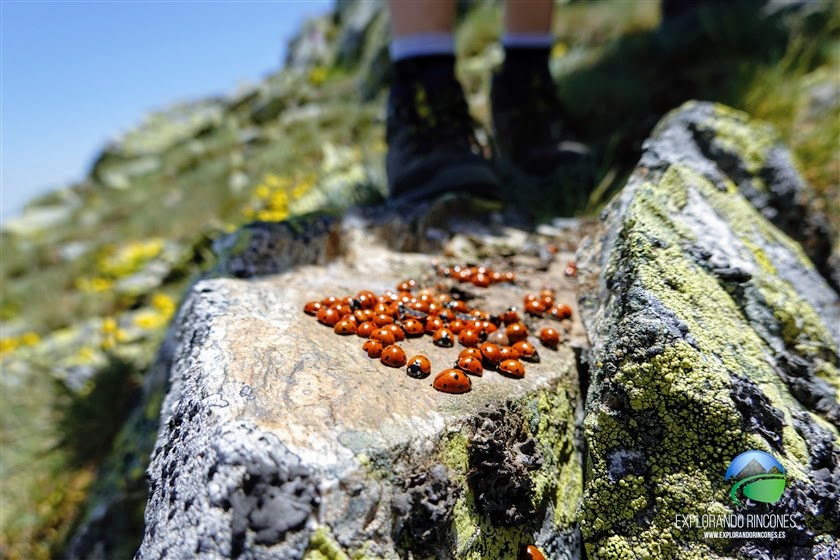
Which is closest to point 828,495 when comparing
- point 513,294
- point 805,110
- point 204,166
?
point 513,294

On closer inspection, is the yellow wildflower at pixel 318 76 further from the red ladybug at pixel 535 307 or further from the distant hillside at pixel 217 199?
the red ladybug at pixel 535 307

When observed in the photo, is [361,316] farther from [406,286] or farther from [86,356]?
[86,356]

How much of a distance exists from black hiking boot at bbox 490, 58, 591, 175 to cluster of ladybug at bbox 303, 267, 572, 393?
8.26ft

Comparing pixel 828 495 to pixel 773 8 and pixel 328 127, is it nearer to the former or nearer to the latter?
pixel 773 8

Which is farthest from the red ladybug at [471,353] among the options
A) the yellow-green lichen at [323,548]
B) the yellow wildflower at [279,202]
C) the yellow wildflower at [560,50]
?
the yellow wildflower at [560,50]

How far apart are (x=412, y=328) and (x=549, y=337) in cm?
55

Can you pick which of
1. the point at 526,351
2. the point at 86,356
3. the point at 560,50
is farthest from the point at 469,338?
the point at 560,50

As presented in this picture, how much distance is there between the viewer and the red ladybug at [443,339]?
202cm

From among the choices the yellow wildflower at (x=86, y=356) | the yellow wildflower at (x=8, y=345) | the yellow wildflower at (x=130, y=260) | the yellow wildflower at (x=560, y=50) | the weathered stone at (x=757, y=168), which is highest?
the yellow wildflower at (x=560, y=50)

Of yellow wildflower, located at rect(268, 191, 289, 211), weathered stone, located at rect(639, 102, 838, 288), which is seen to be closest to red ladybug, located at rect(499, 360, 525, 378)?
weathered stone, located at rect(639, 102, 838, 288)

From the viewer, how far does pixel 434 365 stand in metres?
1.88

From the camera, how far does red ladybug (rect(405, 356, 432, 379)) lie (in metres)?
1.75

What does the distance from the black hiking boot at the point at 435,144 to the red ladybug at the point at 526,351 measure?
1768mm

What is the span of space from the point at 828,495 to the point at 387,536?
1300 millimetres
